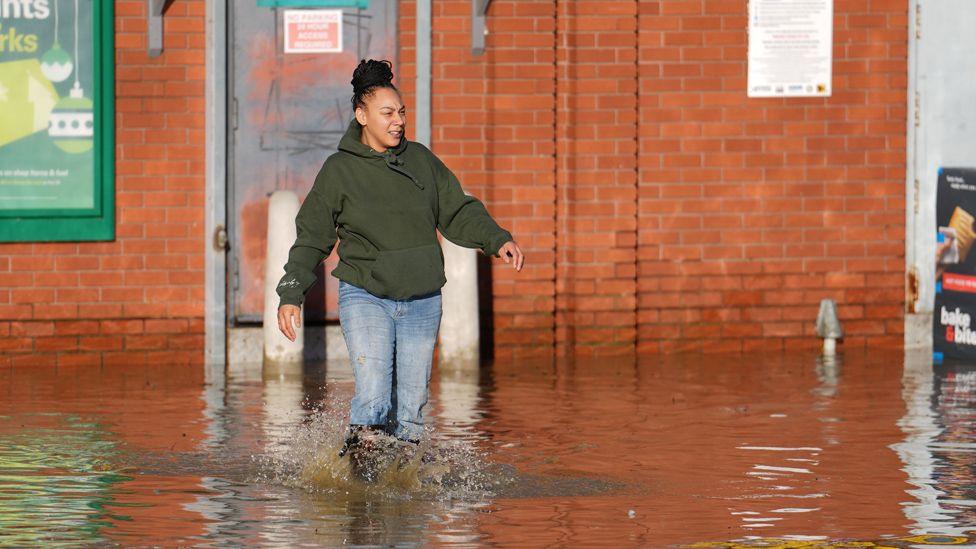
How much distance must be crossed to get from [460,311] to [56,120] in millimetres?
3090

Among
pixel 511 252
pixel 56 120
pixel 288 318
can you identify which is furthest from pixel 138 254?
pixel 511 252

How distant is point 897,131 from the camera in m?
14.9

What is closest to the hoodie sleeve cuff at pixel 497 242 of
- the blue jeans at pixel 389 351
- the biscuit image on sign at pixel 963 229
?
the blue jeans at pixel 389 351

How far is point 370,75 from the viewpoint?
26.1ft

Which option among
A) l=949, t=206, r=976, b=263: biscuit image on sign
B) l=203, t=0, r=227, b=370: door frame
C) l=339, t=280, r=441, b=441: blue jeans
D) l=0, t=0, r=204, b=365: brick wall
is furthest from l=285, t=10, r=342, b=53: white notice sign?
l=339, t=280, r=441, b=441: blue jeans

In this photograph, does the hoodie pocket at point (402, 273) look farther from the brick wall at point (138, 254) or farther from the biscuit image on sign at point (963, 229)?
the biscuit image on sign at point (963, 229)

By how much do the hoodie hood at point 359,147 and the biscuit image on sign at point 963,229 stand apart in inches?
277

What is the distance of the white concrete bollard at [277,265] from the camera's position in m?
13.2

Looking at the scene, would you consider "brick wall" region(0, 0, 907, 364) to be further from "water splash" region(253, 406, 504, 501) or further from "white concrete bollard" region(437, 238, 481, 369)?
"water splash" region(253, 406, 504, 501)

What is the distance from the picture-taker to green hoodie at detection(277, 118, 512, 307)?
7891 millimetres

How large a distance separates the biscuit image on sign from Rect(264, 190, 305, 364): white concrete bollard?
466cm

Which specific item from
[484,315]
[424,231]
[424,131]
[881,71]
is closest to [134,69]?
[424,131]

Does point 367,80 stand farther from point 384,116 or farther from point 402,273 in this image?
point 402,273

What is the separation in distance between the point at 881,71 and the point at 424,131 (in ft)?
11.4
